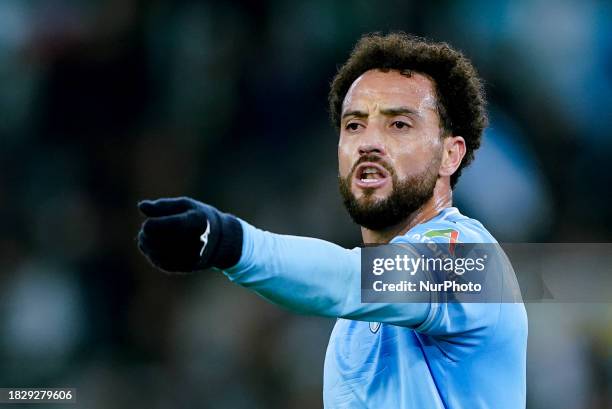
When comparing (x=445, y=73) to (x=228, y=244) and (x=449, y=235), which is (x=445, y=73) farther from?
(x=228, y=244)

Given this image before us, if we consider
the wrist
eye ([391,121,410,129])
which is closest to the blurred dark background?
eye ([391,121,410,129])

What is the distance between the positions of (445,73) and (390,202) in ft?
2.31

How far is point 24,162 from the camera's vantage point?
17.7 feet

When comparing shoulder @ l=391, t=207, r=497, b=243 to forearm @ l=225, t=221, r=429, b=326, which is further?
shoulder @ l=391, t=207, r=497, b=243

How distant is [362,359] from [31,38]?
4.01 meters

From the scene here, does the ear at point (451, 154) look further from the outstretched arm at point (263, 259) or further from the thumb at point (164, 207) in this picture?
the thumb at point (164, 207)

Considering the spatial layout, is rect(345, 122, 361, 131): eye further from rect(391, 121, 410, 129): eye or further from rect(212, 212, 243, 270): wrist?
rect(212, 212, 243, 270): wrist

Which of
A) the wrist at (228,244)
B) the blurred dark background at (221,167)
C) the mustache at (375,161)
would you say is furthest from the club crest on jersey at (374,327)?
the blurred dark background at (221,167)

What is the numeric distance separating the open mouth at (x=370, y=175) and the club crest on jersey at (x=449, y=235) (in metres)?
0.42

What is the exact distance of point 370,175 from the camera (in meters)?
2.70

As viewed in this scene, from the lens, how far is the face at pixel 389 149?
267cm

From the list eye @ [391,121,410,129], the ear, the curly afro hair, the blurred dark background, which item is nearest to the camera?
eye @ [391,121,410,129]

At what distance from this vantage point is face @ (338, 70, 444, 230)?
2.67 metres

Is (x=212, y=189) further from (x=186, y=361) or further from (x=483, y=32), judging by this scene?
(x=483, y=32)
